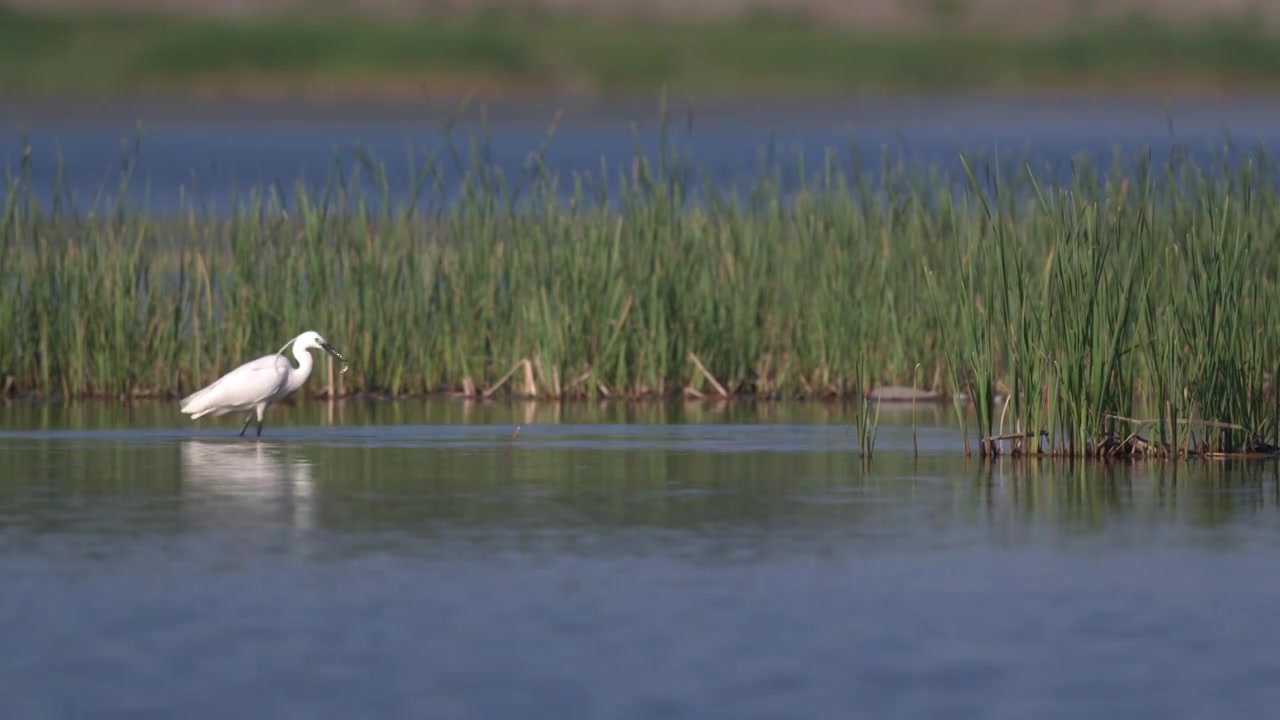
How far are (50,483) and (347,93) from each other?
63.3m

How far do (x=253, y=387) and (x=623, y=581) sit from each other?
462 cm

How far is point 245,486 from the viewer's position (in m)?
11.4

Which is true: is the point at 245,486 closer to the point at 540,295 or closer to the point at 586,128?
the point at 540,295

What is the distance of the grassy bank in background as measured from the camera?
6962 centimetres

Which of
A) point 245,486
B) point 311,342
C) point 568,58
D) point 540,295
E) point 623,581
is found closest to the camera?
point 623,581

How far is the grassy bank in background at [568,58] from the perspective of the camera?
69625 millimetres

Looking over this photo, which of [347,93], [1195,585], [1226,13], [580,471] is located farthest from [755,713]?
[1226,13]

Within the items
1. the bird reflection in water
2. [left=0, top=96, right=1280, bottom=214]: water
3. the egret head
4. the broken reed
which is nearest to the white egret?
the egret head

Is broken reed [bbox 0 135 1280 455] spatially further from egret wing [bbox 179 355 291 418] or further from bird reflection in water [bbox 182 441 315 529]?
bird reflection in water [bbox 182 441 315 529]

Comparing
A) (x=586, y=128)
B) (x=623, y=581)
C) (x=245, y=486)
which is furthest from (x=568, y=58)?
(x=623, y=581)

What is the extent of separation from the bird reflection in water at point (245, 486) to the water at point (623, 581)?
29mm

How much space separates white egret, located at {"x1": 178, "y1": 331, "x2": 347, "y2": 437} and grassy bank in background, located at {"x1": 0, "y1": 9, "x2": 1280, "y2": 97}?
182 ft

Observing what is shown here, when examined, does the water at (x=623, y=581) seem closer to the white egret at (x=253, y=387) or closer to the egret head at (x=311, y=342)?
the white egret at (x=253, y=387)

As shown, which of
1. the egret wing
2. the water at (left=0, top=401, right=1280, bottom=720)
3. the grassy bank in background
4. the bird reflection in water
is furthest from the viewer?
the grassy bank in background
